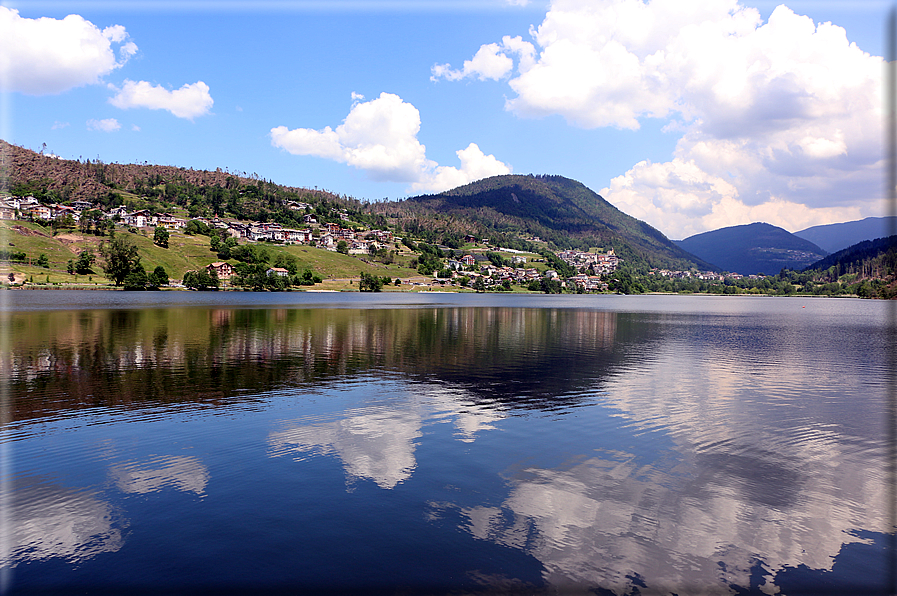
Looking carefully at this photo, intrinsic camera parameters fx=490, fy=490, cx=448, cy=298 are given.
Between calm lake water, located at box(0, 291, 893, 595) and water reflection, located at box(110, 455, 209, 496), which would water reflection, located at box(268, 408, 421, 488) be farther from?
water reflection, located at box(110, 455, 209, 496)

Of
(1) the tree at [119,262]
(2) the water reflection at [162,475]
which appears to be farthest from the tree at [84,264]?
(2) the water reflection at [162,475]

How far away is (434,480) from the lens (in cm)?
1527

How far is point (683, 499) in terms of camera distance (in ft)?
47.0

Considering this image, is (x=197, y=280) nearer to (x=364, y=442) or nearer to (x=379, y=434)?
(x=379, y=434)

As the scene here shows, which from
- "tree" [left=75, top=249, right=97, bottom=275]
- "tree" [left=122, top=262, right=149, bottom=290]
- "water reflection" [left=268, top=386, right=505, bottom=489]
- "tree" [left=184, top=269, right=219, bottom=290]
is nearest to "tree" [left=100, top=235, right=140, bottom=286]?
"tree" [left=122, top=262, right=149, bottom=290]

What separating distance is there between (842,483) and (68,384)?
35652 millimetres

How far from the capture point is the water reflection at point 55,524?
10820mm

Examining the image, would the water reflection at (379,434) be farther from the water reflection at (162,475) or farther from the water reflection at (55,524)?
the water reflection at (55,524)

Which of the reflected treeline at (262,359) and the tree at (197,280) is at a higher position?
the tree at (197,280)

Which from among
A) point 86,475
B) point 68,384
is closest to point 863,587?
point 86,475

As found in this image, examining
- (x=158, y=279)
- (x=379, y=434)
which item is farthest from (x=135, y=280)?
(x=379, y=434)

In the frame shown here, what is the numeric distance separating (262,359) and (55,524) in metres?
25.9

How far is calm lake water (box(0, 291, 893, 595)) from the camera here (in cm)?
1062

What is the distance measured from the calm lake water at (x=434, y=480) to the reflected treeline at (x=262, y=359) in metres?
0.38
